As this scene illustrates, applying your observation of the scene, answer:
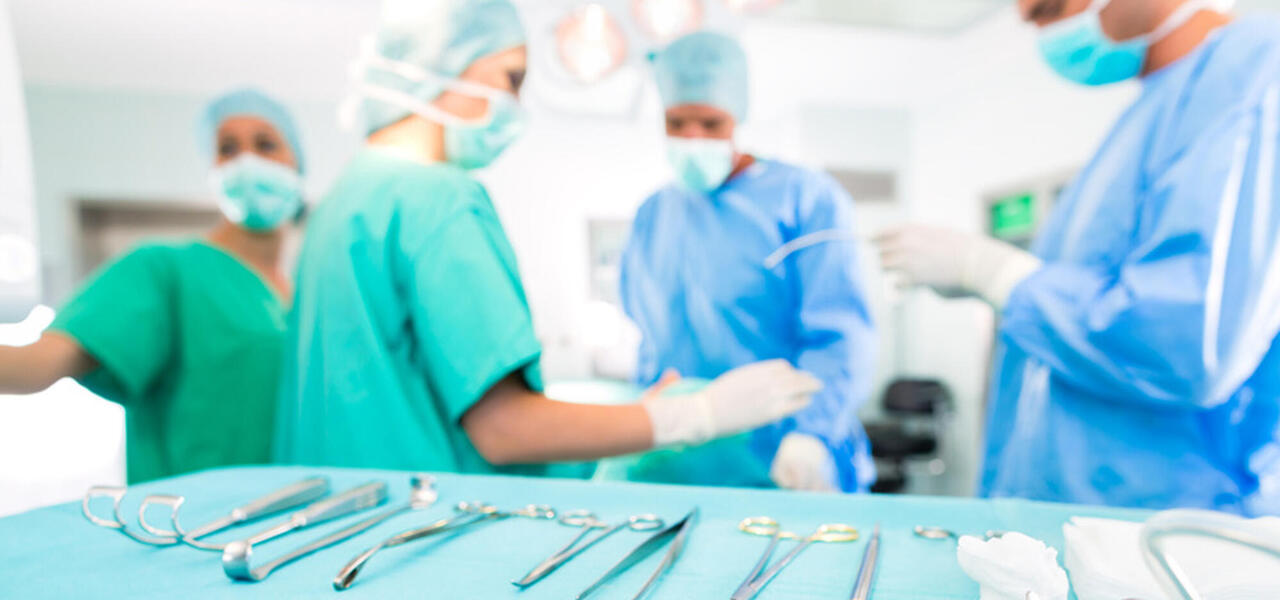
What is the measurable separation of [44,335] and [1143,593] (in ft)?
4.57

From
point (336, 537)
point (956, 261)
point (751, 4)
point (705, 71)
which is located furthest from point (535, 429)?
point (751, 4)

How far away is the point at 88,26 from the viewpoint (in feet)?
9.18

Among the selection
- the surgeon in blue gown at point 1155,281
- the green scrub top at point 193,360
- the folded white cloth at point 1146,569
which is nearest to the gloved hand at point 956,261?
the surgeon in blue gown at point 1155,281

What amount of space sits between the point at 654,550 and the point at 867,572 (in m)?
0.17

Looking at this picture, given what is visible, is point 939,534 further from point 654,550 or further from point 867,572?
point 654,550

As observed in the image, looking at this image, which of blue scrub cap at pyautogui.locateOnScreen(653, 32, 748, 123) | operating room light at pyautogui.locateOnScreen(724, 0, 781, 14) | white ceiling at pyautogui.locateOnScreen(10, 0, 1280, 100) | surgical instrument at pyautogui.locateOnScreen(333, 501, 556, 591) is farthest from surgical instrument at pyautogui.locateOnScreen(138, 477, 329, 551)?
white ceiling at pyautogui.locateOnScreen(10, 0, 1280, 100)

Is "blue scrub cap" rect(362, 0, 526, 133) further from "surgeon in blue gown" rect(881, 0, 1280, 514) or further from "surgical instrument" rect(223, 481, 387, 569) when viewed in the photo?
"surgeon in blue gown" rect(881, 0, 1280, 514)

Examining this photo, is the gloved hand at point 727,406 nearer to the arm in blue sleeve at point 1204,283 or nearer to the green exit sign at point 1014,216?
the arm in blue sleeve at point 1204,283

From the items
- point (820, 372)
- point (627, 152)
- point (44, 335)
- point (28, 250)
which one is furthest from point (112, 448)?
point (627, 152)

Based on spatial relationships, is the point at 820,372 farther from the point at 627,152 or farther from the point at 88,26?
the point at 88,26

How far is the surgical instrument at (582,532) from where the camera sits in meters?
0.49

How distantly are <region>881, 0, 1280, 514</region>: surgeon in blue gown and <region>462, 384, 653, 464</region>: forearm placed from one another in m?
0.59

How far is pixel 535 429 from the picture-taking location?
2.62 ft

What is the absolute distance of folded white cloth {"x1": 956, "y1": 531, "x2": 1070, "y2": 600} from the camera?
1.28 ft
